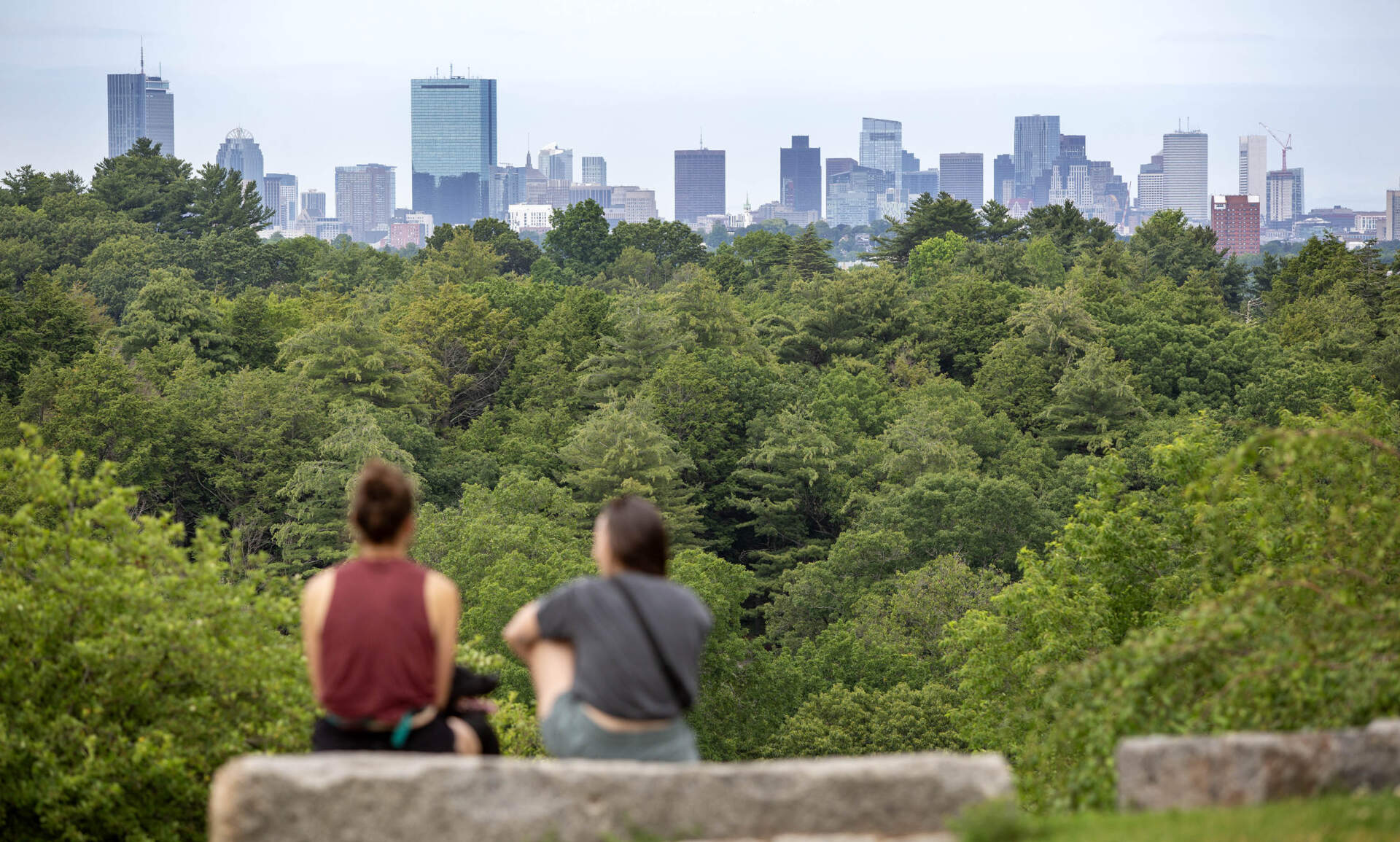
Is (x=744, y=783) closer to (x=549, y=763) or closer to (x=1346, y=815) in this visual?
(x=549, y=763)

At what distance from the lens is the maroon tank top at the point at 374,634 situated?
15.9 ft

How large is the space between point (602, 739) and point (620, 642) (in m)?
0.45

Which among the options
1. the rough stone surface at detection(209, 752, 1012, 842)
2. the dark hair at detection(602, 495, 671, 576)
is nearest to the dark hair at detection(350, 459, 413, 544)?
the dark hair at detection(602, 495, 671, 576)

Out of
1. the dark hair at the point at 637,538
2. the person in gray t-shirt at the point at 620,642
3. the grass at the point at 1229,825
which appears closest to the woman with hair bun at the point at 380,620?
the person in gray t-shirt at the point at 620,642

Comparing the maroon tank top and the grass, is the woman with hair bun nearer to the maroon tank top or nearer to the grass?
the maroon tank top

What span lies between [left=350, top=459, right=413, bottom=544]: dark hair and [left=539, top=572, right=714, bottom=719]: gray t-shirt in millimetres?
640

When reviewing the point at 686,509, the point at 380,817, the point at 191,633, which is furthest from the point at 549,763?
the point at 686,509

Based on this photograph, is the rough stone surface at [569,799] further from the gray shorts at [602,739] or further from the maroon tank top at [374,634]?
the maroon tank top at [374,634]

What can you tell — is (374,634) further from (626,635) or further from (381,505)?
(626,635)

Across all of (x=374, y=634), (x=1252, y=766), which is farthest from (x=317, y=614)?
(x=1252, y=766)

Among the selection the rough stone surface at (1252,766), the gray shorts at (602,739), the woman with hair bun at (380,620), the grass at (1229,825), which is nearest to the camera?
the grass at (1229,825)

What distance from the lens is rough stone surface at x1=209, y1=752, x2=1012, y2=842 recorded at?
15.9 ft

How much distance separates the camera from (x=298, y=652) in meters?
9.10

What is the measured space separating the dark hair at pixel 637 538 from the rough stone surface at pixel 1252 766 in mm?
2115
